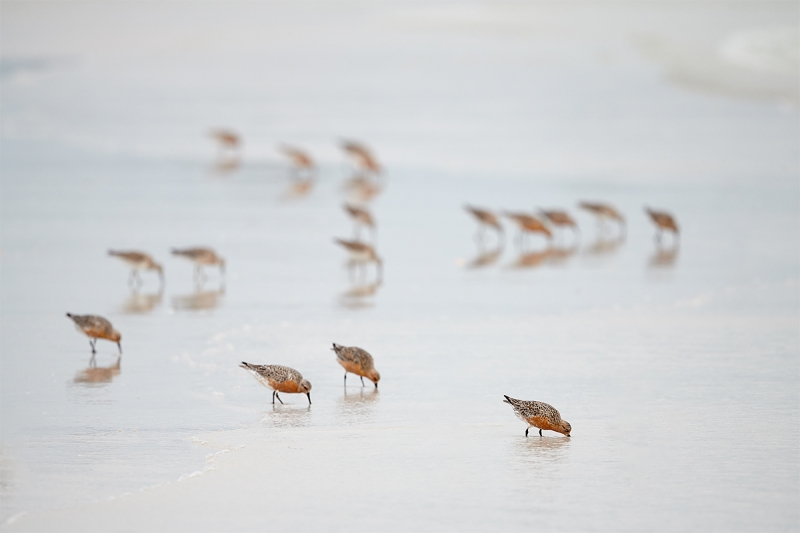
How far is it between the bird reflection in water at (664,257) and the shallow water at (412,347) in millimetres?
91

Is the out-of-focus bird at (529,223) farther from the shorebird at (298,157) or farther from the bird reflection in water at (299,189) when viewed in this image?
the shorebird at (298,157)

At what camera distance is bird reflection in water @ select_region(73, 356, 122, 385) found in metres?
10.2

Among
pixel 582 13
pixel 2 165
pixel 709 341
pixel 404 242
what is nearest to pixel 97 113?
pixel 2 165

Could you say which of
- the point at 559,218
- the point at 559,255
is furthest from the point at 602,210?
the point at 559,255

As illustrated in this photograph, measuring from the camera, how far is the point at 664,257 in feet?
55.5

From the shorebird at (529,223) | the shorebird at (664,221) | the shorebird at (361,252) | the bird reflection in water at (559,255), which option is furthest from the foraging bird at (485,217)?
the shorebird at (361,252)

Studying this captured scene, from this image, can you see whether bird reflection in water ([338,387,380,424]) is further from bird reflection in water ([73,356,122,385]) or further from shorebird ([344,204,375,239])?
shorebird ([344,204,375,239])

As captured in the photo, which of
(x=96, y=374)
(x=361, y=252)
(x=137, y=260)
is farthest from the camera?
(x=361, y=252)

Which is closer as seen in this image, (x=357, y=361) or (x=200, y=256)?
(x=357, y=361)

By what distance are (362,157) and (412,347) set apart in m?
15.1

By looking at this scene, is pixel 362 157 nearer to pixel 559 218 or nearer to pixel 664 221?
pixel 559 218

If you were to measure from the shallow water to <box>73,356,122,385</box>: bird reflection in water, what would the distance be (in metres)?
0.05

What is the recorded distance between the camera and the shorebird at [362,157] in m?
26.0

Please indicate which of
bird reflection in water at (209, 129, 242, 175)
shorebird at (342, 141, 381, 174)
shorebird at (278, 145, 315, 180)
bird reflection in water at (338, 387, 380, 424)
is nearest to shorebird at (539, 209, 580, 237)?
shorebird at (342, 141, 381, 174)
